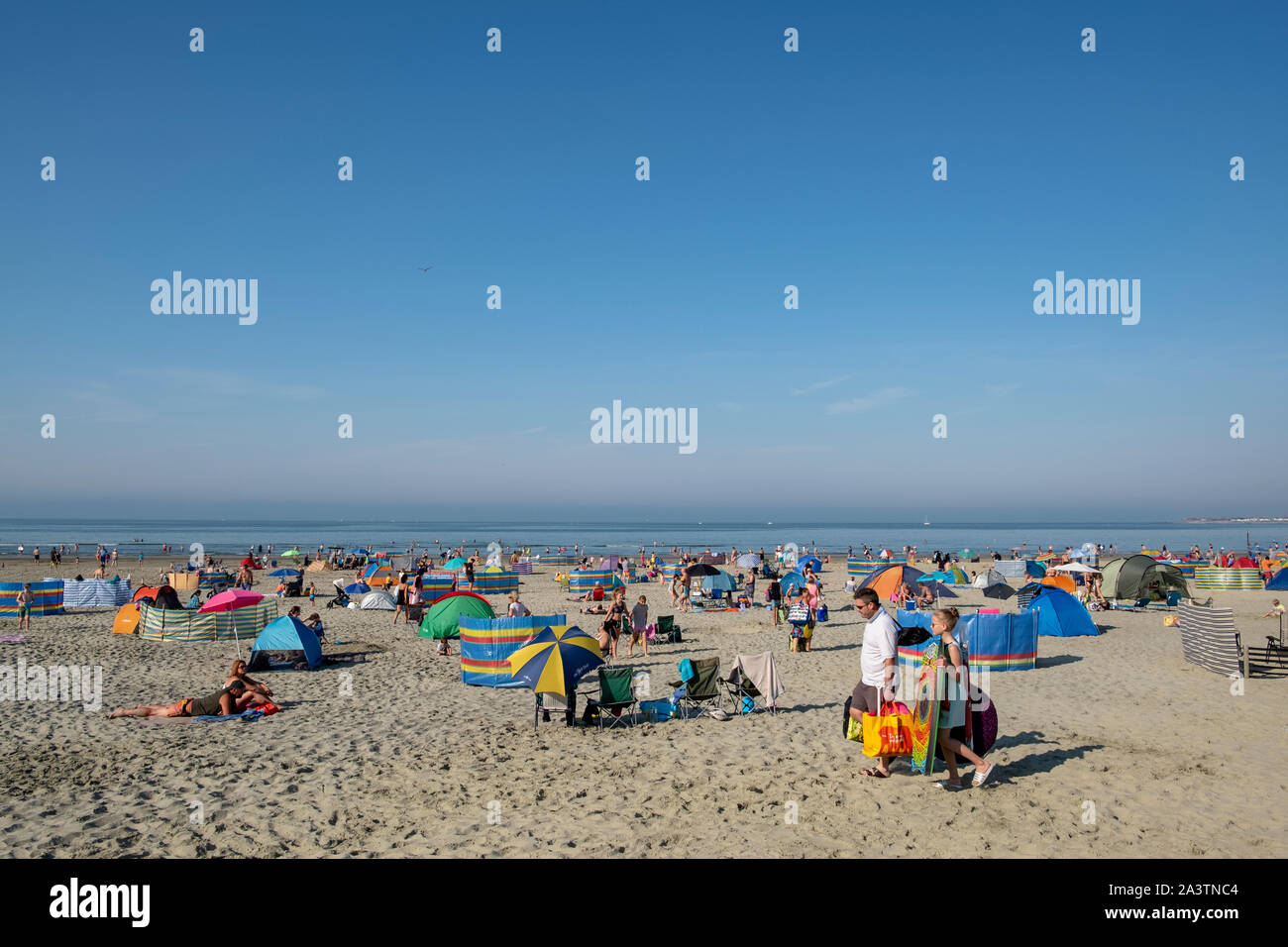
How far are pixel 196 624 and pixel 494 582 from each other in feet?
42.0

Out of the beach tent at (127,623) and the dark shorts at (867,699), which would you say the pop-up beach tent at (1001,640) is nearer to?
the dark shorts at (867,699)

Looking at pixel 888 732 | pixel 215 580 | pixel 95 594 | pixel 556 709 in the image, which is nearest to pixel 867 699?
pixel 888 732

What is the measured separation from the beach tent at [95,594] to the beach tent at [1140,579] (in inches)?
1235

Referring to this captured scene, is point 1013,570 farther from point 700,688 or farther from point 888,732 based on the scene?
point 888,732

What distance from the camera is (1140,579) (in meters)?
23.7

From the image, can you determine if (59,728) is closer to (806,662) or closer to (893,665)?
(893,665)

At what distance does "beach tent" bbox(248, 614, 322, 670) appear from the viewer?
14.5 metres

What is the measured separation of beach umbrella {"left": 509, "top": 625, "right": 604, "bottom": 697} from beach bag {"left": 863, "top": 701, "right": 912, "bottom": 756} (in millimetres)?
4125

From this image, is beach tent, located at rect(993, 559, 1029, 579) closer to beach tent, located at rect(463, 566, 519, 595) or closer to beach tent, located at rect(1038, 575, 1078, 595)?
beach tent, located at rect(1038, 575, 1078, 595)

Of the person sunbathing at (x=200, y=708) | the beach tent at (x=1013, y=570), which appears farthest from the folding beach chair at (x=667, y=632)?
the beach tent at (x=1013, y=570)

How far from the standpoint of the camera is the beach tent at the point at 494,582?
29417mm

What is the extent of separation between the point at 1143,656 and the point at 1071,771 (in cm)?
935

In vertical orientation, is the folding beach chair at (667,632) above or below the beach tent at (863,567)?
above
